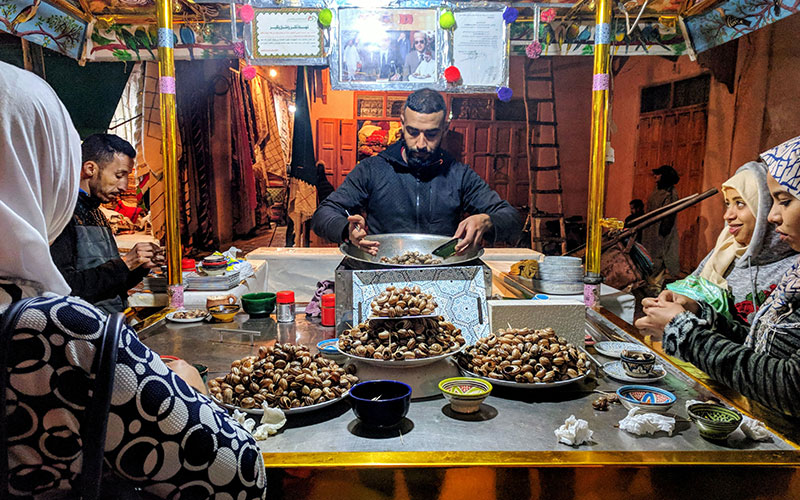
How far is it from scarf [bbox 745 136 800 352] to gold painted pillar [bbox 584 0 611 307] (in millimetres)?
1159

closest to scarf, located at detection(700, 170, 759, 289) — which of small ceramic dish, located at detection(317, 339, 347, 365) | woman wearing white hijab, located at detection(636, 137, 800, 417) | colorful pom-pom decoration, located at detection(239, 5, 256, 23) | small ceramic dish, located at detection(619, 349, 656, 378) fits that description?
woman wearing white hijab, located at detection(636, 137, 800, 417)

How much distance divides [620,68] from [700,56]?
0.58 m

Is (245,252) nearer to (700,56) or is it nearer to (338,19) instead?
(338,19)

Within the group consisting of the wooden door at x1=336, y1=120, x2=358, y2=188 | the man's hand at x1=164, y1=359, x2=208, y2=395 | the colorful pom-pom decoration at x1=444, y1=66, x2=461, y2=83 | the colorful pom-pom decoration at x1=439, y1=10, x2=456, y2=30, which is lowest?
the man's hand at x1=164, y1=359, x2=208, y2=395

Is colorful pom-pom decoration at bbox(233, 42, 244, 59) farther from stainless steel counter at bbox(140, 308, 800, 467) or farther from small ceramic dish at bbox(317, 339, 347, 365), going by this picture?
stainless steel counter at bbox(140, 308, 800, 467)

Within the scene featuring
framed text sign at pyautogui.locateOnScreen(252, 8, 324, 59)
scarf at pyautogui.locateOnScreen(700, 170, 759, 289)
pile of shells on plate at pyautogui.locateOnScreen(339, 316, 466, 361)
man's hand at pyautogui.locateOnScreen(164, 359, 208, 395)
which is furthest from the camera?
framed text sign at pyautogui.locateOnScreen(252, 8, 324, 59)

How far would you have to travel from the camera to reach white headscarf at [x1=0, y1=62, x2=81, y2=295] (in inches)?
31.7

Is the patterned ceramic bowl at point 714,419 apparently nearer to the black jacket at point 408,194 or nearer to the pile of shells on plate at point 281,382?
the pile of shells on plate at point 281,382

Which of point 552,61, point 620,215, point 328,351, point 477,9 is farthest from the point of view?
point 620,215

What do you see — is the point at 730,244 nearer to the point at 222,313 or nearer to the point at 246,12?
the point at 222,313

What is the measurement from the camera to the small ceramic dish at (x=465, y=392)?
4.98 feet

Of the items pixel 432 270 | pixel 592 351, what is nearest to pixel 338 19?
pixel 432 270

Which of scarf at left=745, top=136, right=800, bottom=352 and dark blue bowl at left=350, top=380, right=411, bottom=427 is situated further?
scarf at left=745, top=136, right=800, bottom=352

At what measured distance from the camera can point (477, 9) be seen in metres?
3.60
